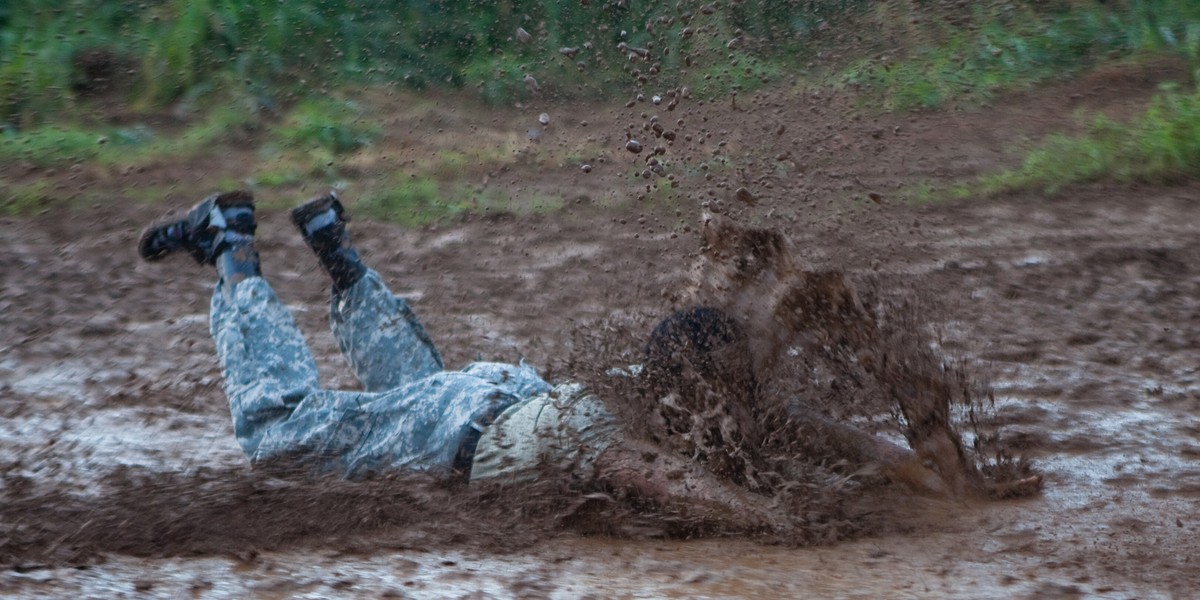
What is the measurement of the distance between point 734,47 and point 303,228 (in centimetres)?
554

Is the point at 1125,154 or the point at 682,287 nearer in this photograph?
the point at 682,287

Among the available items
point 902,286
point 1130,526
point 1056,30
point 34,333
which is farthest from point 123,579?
point 1056,30

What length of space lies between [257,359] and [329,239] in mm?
524

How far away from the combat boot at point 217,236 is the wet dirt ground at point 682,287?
566mm

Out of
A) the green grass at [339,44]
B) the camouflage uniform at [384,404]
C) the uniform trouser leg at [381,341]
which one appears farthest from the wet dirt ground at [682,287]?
the green grass at [339,44]

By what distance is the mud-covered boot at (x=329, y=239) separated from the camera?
375 centimetres

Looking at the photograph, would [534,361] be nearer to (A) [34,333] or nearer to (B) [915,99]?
(A) [34,333]

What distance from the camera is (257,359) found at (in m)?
3.38

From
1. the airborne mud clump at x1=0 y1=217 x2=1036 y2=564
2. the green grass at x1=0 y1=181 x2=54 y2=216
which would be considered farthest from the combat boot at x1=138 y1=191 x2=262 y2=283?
the green grass at x1=0 y1=181 x2=54 y2=216

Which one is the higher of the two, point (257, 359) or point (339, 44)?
point (339, 44)

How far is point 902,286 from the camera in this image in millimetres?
5309

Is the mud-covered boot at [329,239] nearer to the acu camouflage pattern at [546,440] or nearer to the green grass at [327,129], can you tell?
the acu camouflage pattern at [546,440]

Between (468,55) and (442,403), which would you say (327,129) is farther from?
(442,403)

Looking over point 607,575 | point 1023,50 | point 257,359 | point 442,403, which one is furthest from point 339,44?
point 607,575
